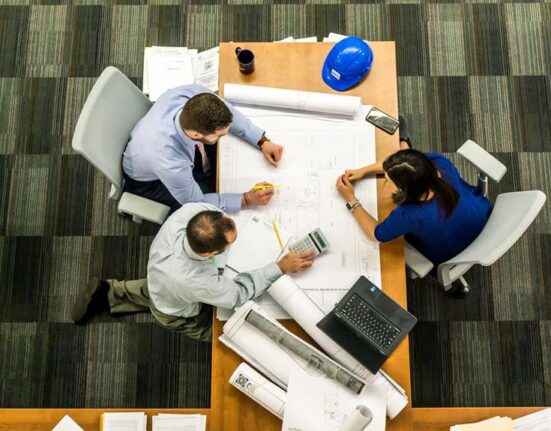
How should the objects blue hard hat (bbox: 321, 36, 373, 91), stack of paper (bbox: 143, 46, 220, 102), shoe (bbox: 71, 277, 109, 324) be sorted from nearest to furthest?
blue hard hat (bbox: 321, 36, 373, 91) < shoe (bbox: 71, 277, 109, 324) < stack of paper (bbox: 143, 46, 220, 102)

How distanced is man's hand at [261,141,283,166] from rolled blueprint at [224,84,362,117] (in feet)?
0.55

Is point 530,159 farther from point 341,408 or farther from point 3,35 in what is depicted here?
point 3,35

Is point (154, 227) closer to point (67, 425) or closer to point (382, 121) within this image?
point (67, 425)

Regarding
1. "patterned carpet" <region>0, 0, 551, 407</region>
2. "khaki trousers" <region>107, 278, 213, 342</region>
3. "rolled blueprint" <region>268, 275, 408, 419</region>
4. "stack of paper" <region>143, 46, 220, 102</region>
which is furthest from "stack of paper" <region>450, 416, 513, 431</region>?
"stack of paper" <region>143, 46, 220, 102</region>

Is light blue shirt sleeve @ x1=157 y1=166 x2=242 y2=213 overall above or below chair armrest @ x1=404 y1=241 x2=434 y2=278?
above

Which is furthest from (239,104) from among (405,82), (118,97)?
(405,82)

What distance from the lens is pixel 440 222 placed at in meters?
1.68

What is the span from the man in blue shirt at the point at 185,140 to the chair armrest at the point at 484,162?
2.14 feet

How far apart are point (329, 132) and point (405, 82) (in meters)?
1.18

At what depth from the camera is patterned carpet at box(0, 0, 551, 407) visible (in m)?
2.38

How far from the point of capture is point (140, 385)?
93.7 inches

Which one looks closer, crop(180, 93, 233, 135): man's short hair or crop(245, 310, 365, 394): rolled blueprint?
crop(245, 310, 365, 394): rolled blueprint

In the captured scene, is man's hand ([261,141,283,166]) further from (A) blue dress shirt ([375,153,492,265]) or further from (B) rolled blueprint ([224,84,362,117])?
(A) blue dress shirt ([375,153,492,265])

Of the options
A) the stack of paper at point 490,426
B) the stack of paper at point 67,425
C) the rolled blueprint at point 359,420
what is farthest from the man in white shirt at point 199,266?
the stack of paper at point 490,426
